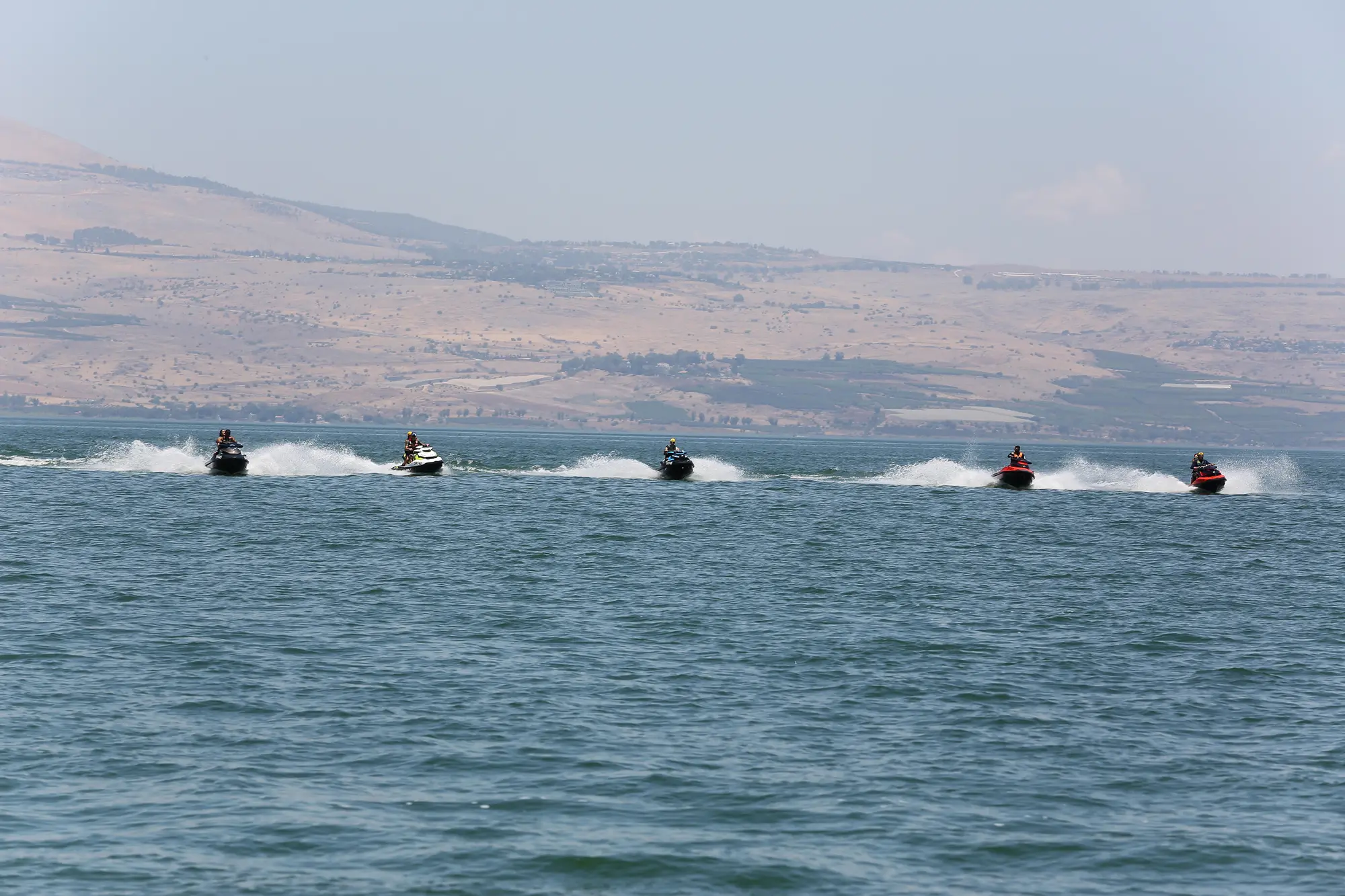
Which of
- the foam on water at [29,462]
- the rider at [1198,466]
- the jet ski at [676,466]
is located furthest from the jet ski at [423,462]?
the rider at [1198,466]

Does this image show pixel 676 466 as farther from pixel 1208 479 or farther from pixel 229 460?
pixel 1208 479

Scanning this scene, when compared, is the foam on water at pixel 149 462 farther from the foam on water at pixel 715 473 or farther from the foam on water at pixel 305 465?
the foam on water at pixel 715 473

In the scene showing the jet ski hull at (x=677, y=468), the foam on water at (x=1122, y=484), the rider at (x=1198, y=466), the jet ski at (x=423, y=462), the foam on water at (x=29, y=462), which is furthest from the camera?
the foam on water at (x=29, y=462)

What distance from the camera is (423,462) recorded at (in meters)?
90.5

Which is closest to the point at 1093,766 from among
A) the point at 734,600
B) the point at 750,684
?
the point at 750,684

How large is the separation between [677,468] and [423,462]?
50.3 ft

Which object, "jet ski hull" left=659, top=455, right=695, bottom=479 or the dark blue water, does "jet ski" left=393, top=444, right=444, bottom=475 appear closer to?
"jet ski hull" left=659, top=455, right=695, bottom=479

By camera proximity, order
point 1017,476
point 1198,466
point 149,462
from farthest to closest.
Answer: point 149,462, point 1198,466, point 1017,476

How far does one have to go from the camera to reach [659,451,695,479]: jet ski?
91.0 metres

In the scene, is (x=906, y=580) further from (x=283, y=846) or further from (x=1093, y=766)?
(x=283, y=846)

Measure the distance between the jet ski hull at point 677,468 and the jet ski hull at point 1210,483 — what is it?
1200 inches

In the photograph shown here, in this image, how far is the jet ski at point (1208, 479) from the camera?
88.8 meters

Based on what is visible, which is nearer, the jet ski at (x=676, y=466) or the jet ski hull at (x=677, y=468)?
the jet ski at (x=676, y=466)

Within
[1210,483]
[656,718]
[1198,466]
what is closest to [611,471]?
[1198,466]
